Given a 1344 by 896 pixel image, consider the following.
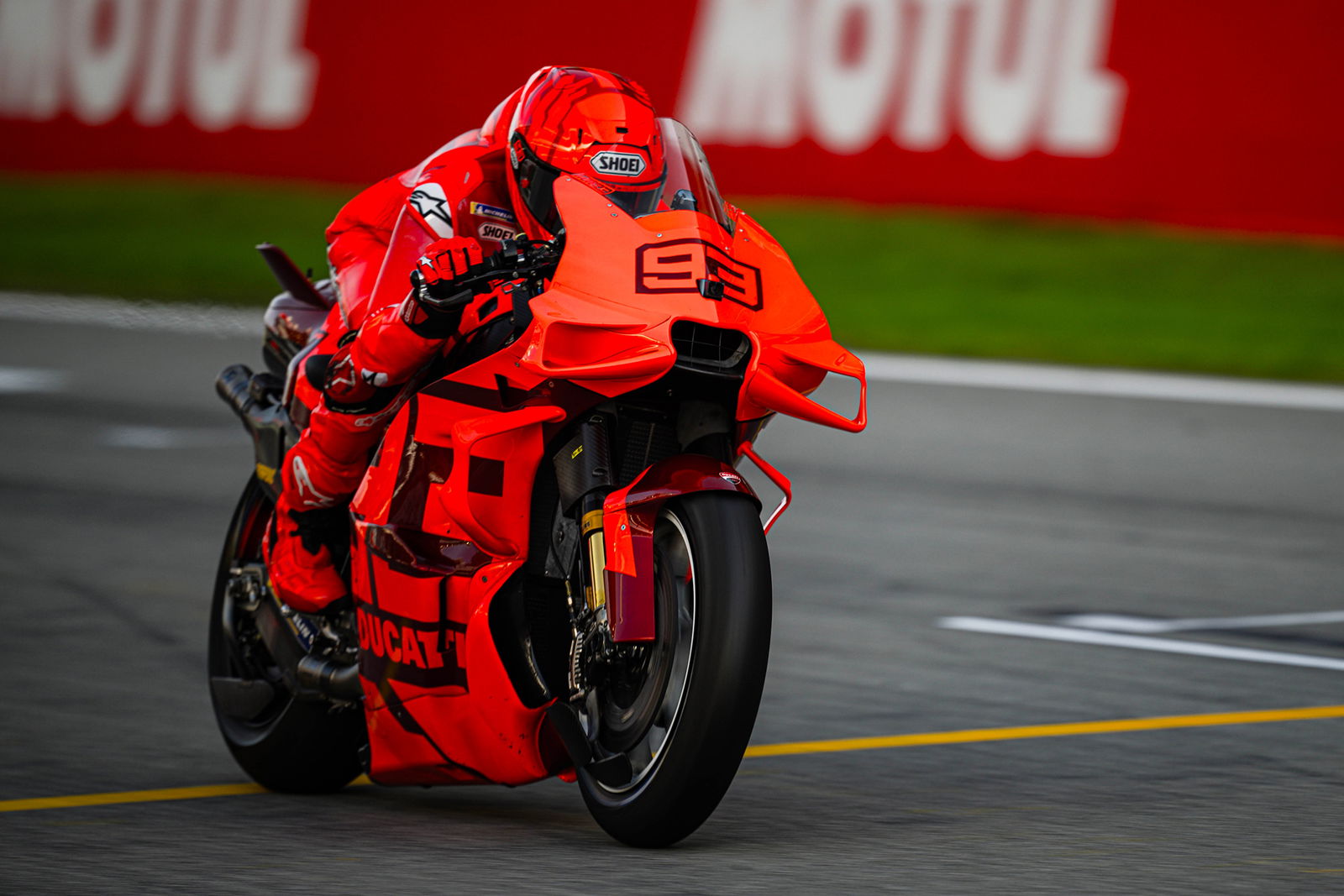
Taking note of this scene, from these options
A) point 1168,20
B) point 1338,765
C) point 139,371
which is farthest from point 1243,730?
point 1168,20

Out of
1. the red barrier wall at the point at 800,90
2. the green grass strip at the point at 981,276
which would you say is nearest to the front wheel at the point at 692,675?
the green grass strip at the point at 981,276

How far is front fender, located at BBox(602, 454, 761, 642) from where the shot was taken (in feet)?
15.2

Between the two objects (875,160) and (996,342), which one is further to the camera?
(875,160)

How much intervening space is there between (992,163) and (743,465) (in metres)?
6.44

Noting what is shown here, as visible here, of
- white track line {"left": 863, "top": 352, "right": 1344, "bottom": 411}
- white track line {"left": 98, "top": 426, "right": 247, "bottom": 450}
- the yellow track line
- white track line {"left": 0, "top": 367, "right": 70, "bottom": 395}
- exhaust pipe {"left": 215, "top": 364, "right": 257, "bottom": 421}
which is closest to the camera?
the yellow track line

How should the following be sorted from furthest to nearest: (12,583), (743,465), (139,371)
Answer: (139,371) < (743,465) < (12,583)

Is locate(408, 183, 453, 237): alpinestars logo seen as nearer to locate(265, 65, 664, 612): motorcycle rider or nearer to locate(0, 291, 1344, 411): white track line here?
locate(265, 65, 664, 612): motorcycle rider

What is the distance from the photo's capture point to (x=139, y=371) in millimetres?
14766

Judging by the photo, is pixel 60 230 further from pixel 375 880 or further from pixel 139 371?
pixel 375 880

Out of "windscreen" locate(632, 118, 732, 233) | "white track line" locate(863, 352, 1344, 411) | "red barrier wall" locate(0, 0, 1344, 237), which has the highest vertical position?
"red barrier wall" locate(0, 0, 1344, 237)

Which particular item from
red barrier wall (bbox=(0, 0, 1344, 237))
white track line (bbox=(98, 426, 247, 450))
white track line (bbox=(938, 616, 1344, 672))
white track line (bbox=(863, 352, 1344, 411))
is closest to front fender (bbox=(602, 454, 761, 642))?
white track line (bbox=(938, 616, 1344, 672))

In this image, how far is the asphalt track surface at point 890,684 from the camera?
16.0ft

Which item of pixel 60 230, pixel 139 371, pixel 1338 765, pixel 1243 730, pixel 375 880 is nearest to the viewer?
pixel 375 880

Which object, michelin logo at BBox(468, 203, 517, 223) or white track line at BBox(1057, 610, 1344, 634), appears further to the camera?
white track line at BBox(1057, 610, 1344, 634)
